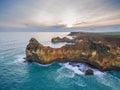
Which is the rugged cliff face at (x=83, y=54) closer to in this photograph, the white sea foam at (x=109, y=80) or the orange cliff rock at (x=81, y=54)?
the orange cliff rock at (x=81, y=54)

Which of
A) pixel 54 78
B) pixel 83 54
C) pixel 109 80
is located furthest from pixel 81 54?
pixel 54 78

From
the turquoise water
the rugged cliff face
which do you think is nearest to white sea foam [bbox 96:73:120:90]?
the turquoise water

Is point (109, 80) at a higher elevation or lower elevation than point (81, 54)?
lower

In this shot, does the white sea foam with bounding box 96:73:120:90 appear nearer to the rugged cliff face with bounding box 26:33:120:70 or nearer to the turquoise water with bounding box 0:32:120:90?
the turquoise water with bounding box 0:32:120:90

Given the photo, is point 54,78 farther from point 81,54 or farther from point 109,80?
point 109,80

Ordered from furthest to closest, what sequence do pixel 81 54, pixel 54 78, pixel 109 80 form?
pixel 81 54, pixel 54 78, pixel 109 80

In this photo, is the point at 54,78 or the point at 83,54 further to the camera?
the point at 83,54

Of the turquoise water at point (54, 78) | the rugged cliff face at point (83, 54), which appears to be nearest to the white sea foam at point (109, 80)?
the turquoise water at point (54, 78)

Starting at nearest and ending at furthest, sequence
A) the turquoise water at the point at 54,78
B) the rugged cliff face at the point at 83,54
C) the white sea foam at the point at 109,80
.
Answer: the turquoise water at the point at 54,78
the white sea foam at the point at 109,80
the rugged cliff face at the point at 83,54

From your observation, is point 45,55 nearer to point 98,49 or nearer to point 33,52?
point 33,52
